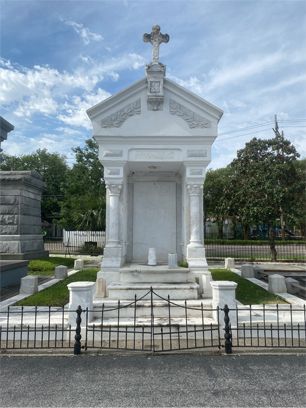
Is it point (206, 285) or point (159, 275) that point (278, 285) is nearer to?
point (206, 285)

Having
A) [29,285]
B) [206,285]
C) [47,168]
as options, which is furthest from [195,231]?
[47,168]

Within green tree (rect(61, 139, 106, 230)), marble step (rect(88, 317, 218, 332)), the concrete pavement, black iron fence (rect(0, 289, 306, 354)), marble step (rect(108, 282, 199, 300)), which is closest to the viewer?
the concrete pavement

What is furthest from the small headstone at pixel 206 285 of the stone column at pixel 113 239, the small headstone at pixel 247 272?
the small headstone at pixel 247 272

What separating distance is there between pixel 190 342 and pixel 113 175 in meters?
5.07

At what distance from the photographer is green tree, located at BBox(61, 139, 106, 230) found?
94.0ft

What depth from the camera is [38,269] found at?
49.3ft

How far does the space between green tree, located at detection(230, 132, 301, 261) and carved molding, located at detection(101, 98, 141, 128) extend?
15.2 metres

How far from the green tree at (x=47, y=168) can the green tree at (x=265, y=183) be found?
34.6m

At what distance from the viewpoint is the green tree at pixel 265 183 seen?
22438 mm

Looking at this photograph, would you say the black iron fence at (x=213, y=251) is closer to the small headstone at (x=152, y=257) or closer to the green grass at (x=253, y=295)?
the green grass at (x=253, y=295)

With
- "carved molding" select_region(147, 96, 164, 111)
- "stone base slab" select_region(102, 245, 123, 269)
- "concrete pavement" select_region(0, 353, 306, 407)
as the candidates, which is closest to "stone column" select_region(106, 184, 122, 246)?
"stone base slab" select_region(102, 245, 123, 269)

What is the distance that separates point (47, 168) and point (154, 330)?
51338 mm

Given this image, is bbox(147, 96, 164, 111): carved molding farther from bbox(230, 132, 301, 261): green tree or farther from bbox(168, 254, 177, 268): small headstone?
bbox(230, 132, 301, 261): green tree

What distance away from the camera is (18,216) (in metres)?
15.3
